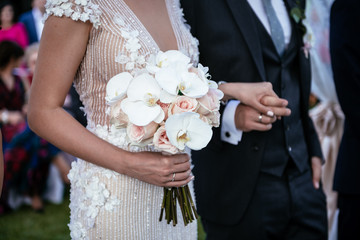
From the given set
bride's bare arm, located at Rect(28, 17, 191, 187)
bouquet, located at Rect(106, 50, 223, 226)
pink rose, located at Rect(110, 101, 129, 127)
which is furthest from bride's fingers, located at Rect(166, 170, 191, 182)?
pink rose, located at Rect(110, 101, 129, 127)

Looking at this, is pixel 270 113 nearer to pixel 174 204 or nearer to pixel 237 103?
pixel 237 103

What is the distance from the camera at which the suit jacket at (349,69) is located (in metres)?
2.87

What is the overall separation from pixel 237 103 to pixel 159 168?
0.82 m

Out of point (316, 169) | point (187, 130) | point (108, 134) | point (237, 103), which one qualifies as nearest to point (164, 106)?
point (187, 130)

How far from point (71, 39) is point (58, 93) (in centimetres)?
22

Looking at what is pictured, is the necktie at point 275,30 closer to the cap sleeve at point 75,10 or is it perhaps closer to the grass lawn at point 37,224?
the cap sleeve at point 75,10

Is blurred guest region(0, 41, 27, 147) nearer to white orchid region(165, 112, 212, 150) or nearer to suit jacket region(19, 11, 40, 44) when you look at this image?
suit jacket region(19, 11, 40, 44)

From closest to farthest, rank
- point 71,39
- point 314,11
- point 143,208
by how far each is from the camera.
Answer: point 71,39 → point 143,208 → point 314,11

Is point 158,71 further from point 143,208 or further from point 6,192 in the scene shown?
point 6,192

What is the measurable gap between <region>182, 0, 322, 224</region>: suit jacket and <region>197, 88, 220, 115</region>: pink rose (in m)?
0.78

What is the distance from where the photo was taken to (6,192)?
639 centimetres

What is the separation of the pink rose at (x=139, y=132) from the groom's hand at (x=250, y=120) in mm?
821

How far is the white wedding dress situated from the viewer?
6.36 feet

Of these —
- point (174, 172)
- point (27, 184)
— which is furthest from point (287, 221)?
point (27, 184)
